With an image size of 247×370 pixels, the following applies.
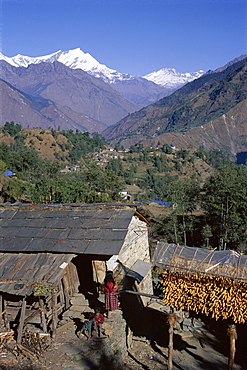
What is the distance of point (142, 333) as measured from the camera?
29.7 feet

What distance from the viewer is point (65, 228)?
26.6 feet

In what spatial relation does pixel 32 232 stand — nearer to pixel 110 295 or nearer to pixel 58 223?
pixel 58 223

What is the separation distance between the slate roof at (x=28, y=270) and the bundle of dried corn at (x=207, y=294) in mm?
2431

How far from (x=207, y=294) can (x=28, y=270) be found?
404cm

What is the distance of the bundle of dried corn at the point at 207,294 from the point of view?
6.01m

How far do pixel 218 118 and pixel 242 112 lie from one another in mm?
12450

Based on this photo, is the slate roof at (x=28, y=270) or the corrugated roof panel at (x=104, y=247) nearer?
the slate roof at (x=28, y=270)

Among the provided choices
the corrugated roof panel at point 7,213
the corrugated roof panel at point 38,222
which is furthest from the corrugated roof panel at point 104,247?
the corrugated roof panel at point 7,213

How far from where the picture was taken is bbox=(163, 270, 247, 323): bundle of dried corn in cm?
601

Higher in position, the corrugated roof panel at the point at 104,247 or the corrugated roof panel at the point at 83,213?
the corrugated roof panel at the point at 83,213

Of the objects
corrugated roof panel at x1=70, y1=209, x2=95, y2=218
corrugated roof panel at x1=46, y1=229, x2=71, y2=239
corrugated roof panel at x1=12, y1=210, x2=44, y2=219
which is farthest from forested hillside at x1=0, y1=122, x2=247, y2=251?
corrugated roof panel at x1=12, y1=210, x2=44, y2=219

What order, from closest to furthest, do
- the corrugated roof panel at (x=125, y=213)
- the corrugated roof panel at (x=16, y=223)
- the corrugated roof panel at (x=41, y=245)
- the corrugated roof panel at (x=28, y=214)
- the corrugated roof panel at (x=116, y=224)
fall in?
the corrugated roof panel at (x=41, y=245), the corrugated roof panel at (x=116, y=224), the corrugated roof panel at (x=125, y=213), the corrugated roof panel at (x=16, y=223), the corrugated roof panel at (x=28, y=214)

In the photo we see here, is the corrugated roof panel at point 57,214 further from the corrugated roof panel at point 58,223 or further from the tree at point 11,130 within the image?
the tree at point 11,130

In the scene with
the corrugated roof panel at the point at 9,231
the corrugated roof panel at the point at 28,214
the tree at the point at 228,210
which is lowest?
the tree at the point at 228,210
